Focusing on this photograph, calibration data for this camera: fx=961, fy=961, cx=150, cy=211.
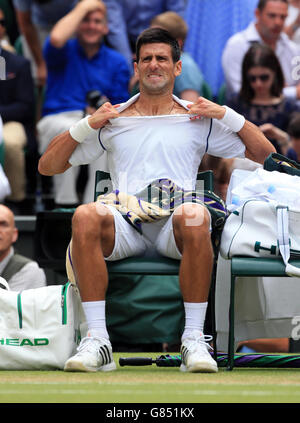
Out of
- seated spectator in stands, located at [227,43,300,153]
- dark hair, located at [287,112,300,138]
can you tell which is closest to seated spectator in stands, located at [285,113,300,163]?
dark hair, located at [287,112,300,138]

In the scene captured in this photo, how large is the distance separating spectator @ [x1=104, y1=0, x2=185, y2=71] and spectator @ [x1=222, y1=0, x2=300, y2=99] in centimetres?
69

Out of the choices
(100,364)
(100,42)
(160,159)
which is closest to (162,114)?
(160,159)

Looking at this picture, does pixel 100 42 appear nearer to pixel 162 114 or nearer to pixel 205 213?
pixel 162 114

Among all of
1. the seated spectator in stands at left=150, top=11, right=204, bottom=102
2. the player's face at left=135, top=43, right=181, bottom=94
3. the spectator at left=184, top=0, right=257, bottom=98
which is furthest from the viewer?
the spectator at left=184, top=0, right=257, bottom=98

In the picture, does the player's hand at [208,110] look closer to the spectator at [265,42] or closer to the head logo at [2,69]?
the head logo at [2,69]

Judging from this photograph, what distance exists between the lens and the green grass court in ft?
10.1

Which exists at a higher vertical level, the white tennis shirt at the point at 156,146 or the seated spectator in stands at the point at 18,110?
the white tennis shirt at the point at 156,146

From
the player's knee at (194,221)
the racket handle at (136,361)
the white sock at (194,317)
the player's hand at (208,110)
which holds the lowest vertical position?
the racket handle at (136,361)

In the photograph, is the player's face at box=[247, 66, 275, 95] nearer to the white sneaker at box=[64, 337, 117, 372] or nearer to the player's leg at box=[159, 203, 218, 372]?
the player's leg at box=[159, 203, 218, 372]

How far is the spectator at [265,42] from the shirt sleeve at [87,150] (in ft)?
8.83

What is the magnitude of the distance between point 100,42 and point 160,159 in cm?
271

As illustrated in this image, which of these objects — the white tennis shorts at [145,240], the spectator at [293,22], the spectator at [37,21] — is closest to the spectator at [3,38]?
the spectator at [37,21]

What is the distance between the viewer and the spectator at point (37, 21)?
7.49 metres

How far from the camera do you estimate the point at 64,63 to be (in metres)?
7.05
